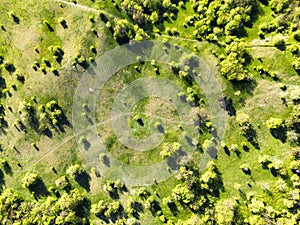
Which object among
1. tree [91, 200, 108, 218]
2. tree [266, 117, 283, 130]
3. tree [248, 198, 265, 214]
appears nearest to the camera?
tree [248, 198, 265, 214]

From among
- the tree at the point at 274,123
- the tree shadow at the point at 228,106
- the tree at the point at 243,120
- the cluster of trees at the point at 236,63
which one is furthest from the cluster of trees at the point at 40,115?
the tree at the point at 274,123

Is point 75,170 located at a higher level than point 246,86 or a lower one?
lower

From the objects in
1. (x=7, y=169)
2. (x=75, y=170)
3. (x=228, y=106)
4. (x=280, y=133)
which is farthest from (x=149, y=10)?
(x=7, y=169)

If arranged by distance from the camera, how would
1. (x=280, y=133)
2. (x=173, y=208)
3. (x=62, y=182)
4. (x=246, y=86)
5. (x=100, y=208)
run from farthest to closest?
(x=62, y=182) < (x=100, y=208) < (x=173, y=208) < (x=246, y=86) < (x=280, y=133)

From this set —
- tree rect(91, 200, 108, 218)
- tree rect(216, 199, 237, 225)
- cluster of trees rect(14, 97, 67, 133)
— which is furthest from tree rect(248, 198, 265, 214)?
cluster of trees rect(14, 97, 67, 133)

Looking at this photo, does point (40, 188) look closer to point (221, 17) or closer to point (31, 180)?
point (31, 180)

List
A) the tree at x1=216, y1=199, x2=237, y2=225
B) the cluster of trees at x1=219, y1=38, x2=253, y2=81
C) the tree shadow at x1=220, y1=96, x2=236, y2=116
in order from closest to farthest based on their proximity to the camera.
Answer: the tree at x1=216, y1=199, x2=237, y2=225, the cluster of trees at x1=219, y1=38, x2=253, y2=81, the tree shadow at x1=220, y1=96, x2=236, y2=116

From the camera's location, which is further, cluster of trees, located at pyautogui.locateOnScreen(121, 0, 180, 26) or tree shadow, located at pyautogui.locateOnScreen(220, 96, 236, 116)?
cluster of trees, located at pyautogui.locateOnScreen(121, 0, 180, 26)

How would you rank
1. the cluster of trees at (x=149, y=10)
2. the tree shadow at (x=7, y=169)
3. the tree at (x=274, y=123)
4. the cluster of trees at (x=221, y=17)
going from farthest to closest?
the tree shadow at (x=7, y=169) → the cluster of trees at (x=149, y=10) → the cluster of trees at (x=221, y=17) → the tree at (x=274, y=123)

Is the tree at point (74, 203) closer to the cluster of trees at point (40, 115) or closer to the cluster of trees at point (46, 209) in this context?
the cluster of trees at point (46, 209)

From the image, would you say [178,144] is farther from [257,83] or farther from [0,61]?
[0,61]

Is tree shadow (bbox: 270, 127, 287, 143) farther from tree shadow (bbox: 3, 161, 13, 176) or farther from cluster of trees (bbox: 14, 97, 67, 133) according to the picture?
tree shadow (bbox: 3, 161, 13, 176)
